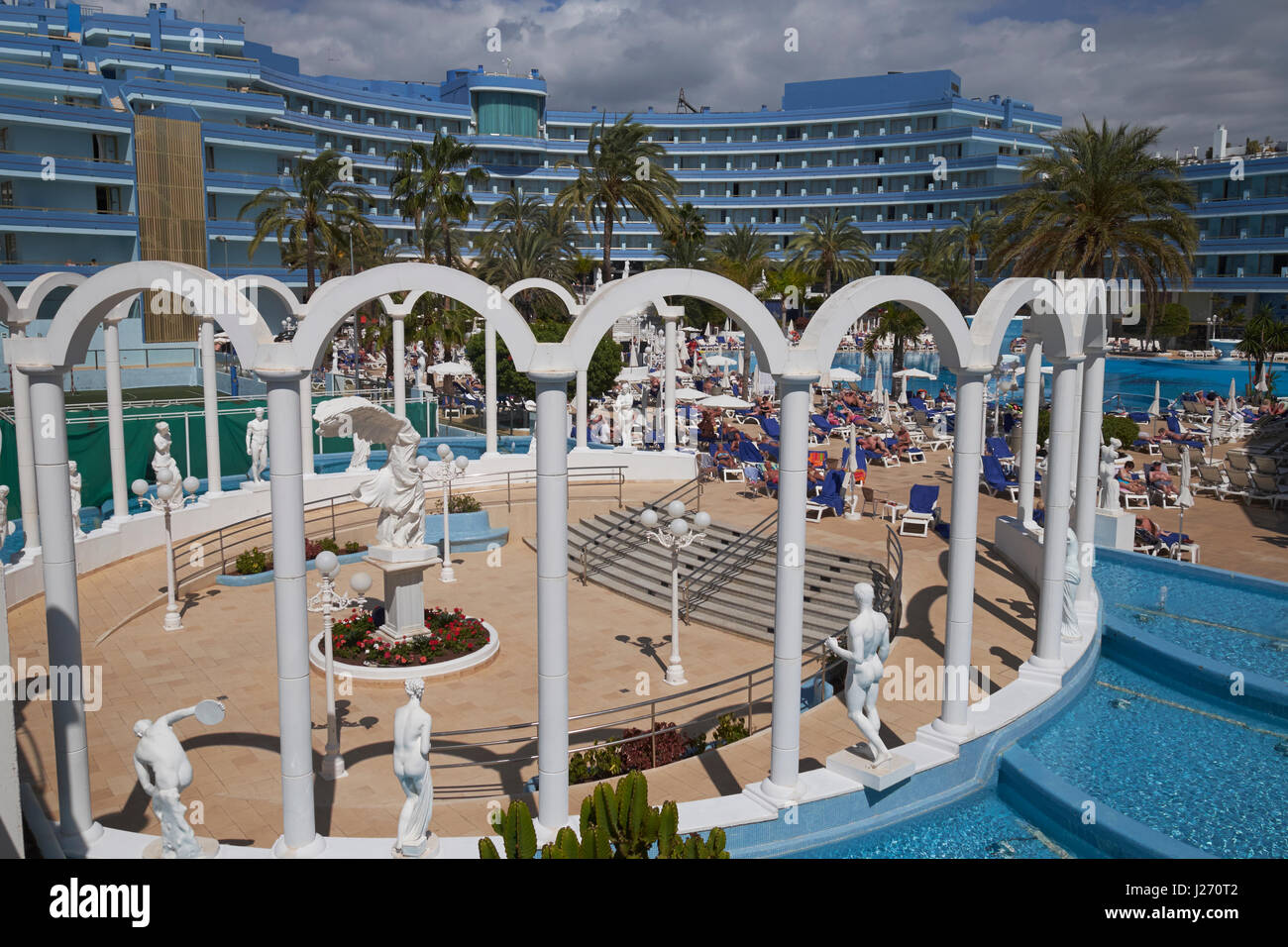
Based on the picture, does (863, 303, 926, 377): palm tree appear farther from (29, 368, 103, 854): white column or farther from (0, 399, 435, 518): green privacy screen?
(29, 368, 103, 854): white column

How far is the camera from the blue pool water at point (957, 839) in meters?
9.88

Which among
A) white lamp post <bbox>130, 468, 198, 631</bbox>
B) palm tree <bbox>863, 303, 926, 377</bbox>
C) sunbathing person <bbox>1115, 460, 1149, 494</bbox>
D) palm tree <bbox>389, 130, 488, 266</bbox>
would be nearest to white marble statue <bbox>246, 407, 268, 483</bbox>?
white lamp post <bbox>130, 468, 198, 631</bbox>

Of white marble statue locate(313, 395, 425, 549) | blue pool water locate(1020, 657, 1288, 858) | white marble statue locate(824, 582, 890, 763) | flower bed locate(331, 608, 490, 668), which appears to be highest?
white marble statue locate(313, 395, 425, 549)

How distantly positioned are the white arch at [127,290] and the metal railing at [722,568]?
34.8 feet

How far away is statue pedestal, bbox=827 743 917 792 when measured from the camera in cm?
988

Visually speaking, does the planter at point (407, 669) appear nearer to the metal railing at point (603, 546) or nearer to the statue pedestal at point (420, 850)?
the metal railing at point (603, 546)

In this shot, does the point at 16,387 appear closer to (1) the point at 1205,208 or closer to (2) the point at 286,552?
(2) the point at 286,552

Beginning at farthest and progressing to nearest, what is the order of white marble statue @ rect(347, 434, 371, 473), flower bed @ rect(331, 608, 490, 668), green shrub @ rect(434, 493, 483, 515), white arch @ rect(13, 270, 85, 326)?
white marble statue @ rect(347, 434, 371, 473)
green shrub @ rect(434, 493, 483, 515)
flower bed @ rect(331, 608, 490, 668)
white arch @ rect(13, 270, 85, 326)

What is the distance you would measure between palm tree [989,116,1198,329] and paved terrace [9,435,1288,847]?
6.94 m

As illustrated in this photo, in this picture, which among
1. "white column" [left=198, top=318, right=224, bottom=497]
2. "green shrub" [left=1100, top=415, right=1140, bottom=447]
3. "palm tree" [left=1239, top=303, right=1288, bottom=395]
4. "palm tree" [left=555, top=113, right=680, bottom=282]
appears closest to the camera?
"white column" [left=198, top=318, right=224, bottom=497]

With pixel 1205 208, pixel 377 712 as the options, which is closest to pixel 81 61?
pixel 377 712

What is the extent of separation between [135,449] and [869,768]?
64.4 feet

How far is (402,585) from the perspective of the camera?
49.8 ft

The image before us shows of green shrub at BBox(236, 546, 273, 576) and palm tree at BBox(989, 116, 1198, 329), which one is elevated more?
palm tree at BBox(989, 116, 1198, 329)
